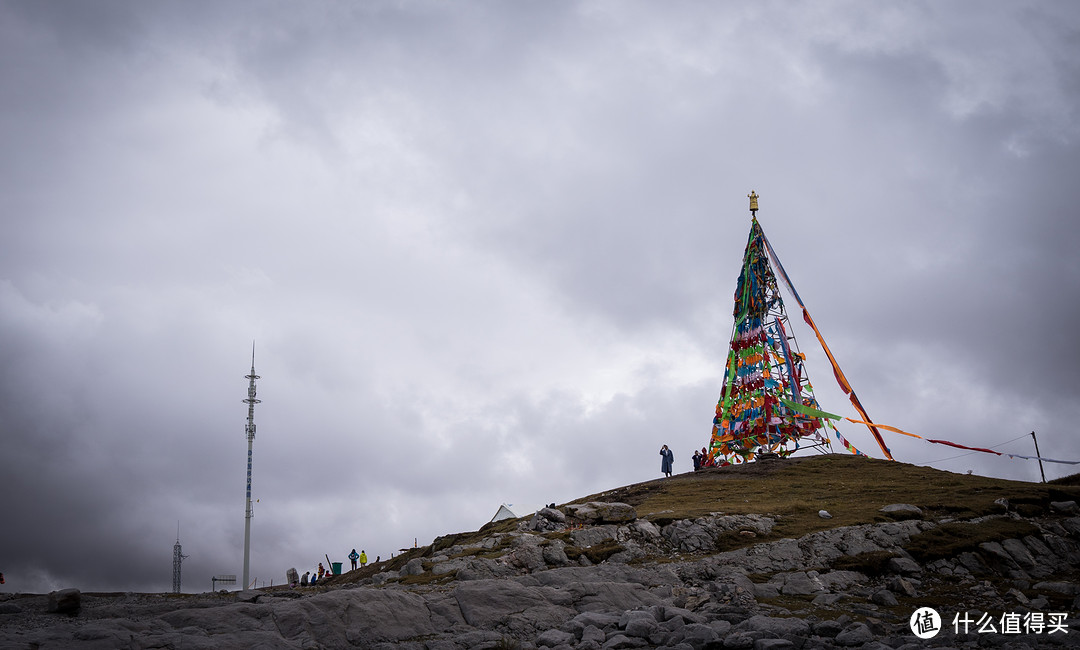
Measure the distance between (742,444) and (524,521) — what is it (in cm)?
1881

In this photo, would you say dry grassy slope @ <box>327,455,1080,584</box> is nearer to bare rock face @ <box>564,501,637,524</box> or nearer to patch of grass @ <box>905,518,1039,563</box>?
patch of grass @ <box>905,518,1039,563</box>

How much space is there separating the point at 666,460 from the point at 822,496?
1432 cm

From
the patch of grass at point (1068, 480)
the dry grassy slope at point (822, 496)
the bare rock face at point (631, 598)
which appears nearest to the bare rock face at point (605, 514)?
the bare rock face at point (631, 598)

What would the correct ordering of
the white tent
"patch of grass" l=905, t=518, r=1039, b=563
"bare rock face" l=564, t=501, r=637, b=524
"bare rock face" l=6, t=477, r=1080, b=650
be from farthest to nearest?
the white tent < "bare rock face" l=564, t=501, r=637, b=524 < "patch of grass" l=905, t=518, r=1039, b=563 < "bare rock face" l=6, t=477, r=1080, b=650

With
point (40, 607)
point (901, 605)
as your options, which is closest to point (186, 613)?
point (40, 607)

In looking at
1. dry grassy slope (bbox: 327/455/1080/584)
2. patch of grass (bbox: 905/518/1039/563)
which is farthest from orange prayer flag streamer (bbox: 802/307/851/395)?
patch of grass (bbox: 905/518/1039/563)

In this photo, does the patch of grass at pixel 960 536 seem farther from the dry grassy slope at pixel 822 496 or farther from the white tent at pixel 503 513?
the white tent at pixel 503 513

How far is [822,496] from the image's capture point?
3634 cm

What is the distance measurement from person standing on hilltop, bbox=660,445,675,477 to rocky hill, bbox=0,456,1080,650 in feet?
36.8

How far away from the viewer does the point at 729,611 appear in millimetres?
20719

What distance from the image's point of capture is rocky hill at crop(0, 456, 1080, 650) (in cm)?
1794

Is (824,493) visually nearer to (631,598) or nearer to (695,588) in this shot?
(695,588)

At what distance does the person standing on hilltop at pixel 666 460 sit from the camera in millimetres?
49406

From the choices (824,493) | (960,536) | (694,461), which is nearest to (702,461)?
(694,461)
